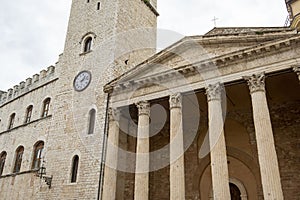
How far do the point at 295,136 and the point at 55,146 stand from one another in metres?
10.9

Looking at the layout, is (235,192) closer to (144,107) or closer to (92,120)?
(144,107)

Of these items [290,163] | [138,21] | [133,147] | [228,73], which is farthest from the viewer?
[138,21]

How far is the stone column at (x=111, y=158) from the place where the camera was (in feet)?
36.4

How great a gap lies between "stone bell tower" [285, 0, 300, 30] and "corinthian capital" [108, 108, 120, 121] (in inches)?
434

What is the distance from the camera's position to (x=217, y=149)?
9.20m

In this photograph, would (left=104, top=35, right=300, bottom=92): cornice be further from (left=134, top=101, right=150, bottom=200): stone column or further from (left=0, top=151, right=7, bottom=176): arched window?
(left=0, top=151, right=7, bottom=176): arched window

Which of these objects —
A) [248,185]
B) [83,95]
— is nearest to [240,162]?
[248,185]

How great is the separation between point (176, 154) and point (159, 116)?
4.25 meters

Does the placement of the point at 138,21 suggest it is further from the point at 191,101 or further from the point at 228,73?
the point at 228,73

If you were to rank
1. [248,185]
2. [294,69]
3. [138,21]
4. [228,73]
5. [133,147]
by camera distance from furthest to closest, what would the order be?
[138,21] < [133,147] < [248,185] < [228,73] < [294,69]

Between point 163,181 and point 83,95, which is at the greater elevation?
point 83,95

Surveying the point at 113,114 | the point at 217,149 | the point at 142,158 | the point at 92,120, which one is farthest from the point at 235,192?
the point at 92,120

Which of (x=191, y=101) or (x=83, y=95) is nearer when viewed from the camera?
(x=191, y=101)

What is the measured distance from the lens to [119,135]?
41.1 ft
